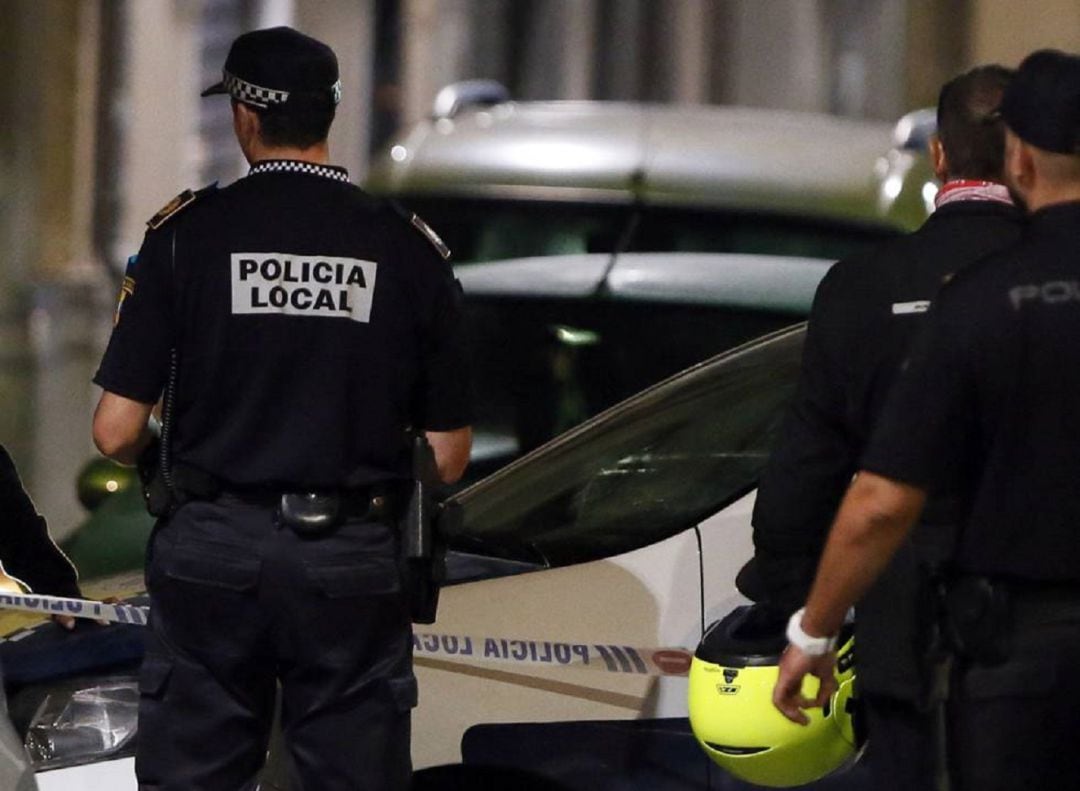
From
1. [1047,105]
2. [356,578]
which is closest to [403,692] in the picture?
[356,578]

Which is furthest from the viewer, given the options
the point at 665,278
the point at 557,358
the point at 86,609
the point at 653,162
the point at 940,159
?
the point at 653,162

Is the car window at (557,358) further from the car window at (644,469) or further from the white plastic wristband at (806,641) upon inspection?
the white plastic wristband at (806,641)

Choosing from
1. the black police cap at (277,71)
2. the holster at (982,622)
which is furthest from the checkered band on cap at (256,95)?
the holster at (982,622)

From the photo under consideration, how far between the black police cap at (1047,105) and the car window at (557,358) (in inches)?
148

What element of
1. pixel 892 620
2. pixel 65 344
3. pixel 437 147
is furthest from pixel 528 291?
pixel 65 344

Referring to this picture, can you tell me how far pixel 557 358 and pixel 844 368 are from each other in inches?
152

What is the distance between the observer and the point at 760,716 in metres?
3.22

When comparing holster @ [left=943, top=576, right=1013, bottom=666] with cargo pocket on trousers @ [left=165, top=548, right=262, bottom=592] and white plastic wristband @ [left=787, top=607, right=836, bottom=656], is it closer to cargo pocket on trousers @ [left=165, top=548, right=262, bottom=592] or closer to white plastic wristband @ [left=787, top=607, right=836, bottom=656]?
white plastic wristband @ [left=787, top=607, right=836, bottom=656]

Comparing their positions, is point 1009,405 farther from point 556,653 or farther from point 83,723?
point 83,723

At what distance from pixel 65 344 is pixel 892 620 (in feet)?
32.4

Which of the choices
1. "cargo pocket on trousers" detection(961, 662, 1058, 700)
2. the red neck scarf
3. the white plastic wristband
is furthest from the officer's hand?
the red neck scarf

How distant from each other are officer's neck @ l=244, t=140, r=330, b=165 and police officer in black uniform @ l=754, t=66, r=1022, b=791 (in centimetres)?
79

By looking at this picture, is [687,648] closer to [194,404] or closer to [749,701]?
[749,701]

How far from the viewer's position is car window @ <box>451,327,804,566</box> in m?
3.72
